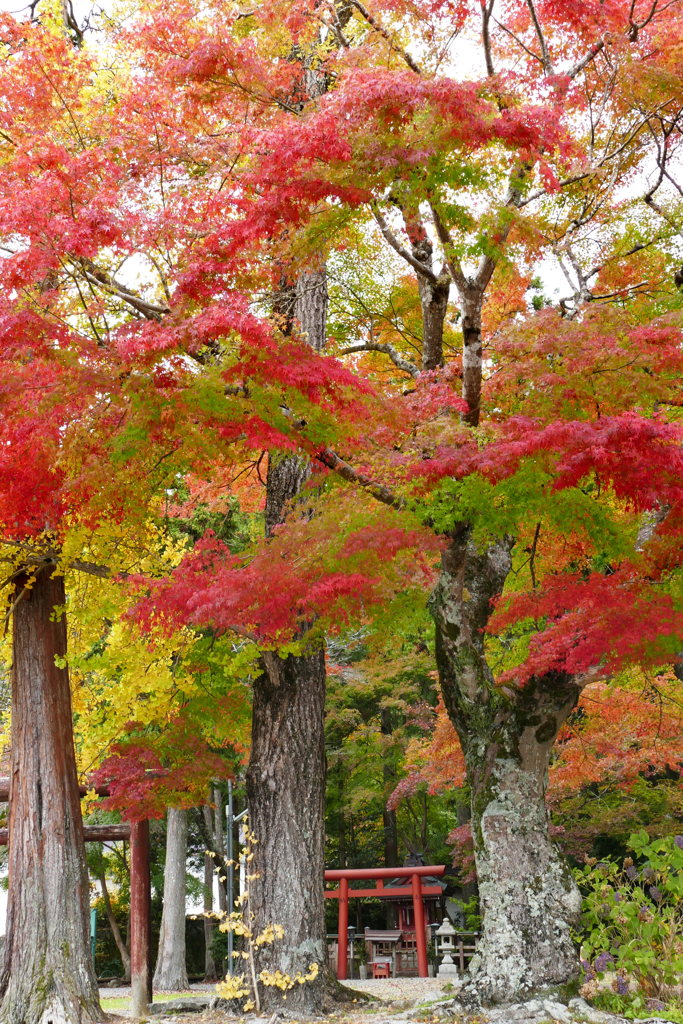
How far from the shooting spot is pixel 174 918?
16391mm

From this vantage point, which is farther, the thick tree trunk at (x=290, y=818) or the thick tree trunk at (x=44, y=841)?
the thick tree trunk at (x=44, y=841)

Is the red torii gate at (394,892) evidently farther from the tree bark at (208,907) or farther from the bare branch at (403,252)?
the bare branch at (403,252)

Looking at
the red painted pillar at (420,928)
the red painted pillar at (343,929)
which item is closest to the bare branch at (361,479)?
the red painted pillar at (420,928)

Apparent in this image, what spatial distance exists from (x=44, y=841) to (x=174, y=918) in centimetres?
807

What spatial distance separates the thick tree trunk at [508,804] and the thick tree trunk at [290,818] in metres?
1.51

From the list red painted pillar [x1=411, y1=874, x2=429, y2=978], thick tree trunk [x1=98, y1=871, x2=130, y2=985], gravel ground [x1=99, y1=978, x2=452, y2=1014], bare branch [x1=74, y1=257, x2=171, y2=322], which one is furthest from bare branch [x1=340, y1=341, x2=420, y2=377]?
thick tree trunk [x1=98, y1=871, x2=130, y2=985]

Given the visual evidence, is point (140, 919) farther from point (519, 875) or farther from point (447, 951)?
point (447, 951)

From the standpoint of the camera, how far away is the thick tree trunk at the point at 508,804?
738cm

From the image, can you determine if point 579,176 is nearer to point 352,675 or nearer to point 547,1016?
point 547,1016

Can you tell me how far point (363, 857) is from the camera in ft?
79.2

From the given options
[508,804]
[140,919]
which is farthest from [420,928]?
[508,804]

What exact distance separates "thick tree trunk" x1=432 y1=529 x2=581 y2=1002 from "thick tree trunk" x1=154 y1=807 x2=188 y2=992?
9709 millimetres

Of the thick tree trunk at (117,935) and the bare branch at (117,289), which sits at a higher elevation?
the bare branch at (117,289)

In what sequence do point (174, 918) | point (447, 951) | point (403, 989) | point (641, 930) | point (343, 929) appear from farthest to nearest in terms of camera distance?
point (174, 918)
point (343, 929)
point (447, 951)
point (403, 989)
point (641, 930)
